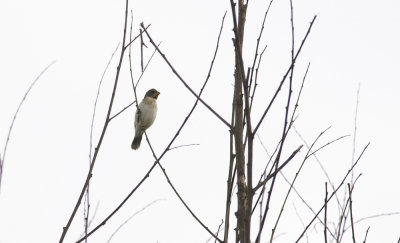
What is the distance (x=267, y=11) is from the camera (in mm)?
2598

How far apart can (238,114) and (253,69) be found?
0.40 m

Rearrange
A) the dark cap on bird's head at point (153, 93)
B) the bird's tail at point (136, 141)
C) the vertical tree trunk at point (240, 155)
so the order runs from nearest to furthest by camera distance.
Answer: the vertical tree trunk at point (240, 155) < the bird's tail at point (136, 141) < the dark cap on bird's head at point (153, 93)

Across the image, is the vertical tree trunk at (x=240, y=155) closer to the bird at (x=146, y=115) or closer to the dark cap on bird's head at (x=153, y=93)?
the bird at (x=146, y=115)

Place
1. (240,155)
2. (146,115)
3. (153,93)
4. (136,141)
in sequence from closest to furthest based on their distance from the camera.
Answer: (240,155)
(146,115)
(136,141)
(153,93)

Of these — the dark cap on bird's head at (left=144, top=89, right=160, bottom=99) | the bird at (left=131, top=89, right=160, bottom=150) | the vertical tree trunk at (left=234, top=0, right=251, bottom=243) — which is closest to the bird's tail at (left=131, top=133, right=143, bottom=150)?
the bird at (left=131, top=89, right=160, bottom=150)

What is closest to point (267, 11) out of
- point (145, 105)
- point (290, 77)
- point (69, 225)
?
point (290, 77)

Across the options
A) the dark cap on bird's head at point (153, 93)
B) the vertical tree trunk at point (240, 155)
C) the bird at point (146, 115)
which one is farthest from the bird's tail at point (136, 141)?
the vertical tree trunk at point (240, 155)

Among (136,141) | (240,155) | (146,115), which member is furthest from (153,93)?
(240,155)

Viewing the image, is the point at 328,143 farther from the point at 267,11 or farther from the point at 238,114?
the point at 238,114

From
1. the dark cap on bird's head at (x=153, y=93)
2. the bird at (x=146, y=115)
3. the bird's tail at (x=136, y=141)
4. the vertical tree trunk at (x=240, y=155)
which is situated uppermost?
the dark cap on bird's head at (x=153, y=93)

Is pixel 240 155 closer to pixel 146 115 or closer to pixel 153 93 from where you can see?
pixel 146 115

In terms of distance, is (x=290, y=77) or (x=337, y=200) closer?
(x=290, y=77)

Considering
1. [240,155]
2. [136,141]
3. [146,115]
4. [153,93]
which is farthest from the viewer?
[153,93]

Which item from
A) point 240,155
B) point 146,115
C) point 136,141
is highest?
point 146,115
